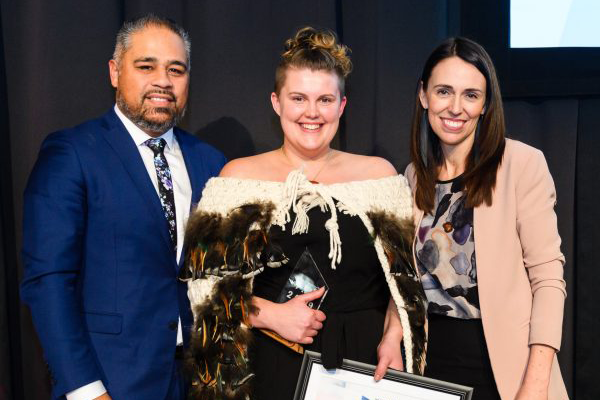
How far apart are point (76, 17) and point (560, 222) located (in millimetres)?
Answer: 1675

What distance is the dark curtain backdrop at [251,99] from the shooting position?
6.37ft

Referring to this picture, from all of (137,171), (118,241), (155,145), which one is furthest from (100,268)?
(155,145)

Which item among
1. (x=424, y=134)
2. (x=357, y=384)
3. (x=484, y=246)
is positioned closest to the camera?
(x=357, y=384)

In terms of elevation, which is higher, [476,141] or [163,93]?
[163,93]

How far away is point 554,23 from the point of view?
207 centimetres

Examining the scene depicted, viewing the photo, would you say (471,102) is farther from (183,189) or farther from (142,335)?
(142,335)

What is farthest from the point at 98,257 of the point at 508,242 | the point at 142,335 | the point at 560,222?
the point at 560,222

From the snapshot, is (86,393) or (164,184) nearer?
(86,393)

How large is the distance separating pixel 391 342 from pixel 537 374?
0.33m

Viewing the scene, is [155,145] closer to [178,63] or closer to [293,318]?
[178,63]

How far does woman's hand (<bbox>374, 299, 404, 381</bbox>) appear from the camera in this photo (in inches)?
58.1

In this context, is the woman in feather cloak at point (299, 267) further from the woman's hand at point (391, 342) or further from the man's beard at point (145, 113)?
the man's beard at point (145, 113)

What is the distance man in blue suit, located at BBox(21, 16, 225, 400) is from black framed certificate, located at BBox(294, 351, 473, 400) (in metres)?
0.37

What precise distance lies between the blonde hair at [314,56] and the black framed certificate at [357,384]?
0.69m
